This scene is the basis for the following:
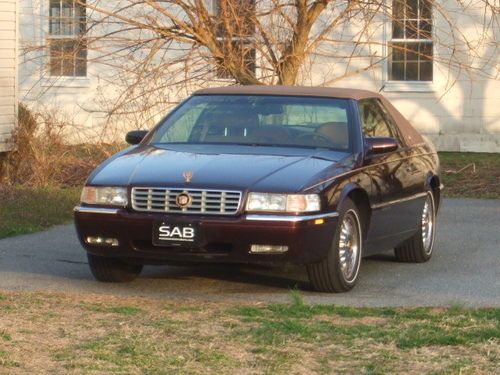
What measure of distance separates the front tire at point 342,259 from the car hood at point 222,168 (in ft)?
1.29

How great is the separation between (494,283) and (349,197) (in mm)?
1395

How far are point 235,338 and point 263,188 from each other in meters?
1.69

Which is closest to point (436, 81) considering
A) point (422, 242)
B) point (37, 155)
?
point (37, 155)

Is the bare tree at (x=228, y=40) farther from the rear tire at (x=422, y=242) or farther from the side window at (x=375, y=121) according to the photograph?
the side window at (x=375, y=121)

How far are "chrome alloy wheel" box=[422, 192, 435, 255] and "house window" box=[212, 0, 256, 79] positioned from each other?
18.8ft

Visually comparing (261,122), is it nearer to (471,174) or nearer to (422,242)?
(422,242)

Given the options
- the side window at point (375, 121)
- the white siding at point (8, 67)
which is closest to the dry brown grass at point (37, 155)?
the white siding at point (8, 67)

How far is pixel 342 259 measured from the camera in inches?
377

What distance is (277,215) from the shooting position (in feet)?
29.6

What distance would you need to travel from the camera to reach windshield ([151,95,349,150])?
10258 mm

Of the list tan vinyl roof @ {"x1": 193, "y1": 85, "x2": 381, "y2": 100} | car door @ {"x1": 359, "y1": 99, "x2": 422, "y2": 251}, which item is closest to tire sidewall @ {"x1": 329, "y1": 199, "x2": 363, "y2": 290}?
car door @ {"x1": 359, "y1": 99, "x2": 422, "y2": 251}

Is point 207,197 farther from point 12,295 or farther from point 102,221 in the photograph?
point 12,295

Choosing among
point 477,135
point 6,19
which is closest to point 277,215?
point 6,19

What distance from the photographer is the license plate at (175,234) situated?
29.6 feet
